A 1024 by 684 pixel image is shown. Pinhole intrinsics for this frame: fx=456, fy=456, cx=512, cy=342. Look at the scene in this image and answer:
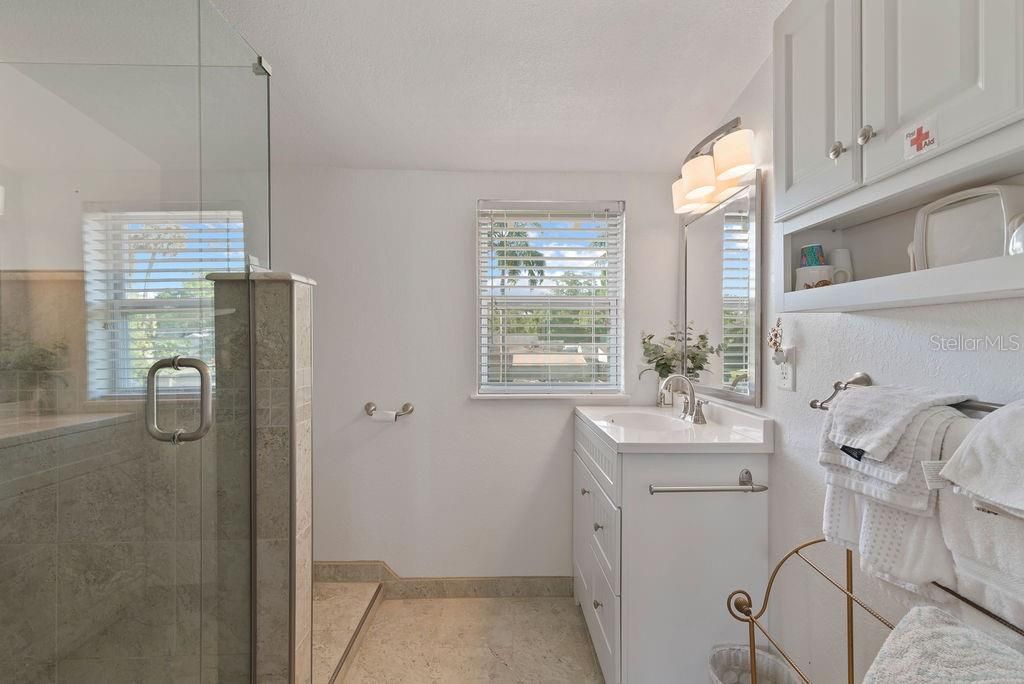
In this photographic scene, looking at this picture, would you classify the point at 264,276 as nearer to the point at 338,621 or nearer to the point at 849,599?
the point at 338,621

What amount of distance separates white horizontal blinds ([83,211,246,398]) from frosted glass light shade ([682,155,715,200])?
5.71 ft

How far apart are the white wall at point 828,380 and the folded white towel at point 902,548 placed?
0.09 meters

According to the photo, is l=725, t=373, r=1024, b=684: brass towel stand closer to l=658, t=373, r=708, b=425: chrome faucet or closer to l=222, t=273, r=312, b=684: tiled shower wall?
l=658, t=373, r=708, b=425: chrome faucet

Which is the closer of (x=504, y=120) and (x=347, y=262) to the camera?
(x=504, y=120)

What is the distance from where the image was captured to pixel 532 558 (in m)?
2.45

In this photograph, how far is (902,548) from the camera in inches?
34.0

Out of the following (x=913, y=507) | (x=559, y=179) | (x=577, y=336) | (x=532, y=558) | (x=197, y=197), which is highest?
(x=559, y=179)

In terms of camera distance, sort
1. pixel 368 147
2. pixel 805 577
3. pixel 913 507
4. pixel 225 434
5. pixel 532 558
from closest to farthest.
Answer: pixel 913 507 < pixel 225 434 < pixel 805 577 < pixel 368 147 < pixel 532 558

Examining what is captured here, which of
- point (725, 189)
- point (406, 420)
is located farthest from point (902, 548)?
point (406, 420)

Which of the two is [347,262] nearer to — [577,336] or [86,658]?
[577,336]

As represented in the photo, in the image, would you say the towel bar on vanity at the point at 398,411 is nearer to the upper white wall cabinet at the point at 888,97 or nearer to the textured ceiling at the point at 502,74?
the textured ceiling at the point at 502,74

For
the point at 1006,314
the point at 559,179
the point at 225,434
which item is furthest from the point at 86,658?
the point at 559,179

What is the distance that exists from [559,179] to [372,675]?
8.15 ft

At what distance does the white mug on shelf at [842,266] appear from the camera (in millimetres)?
1142
